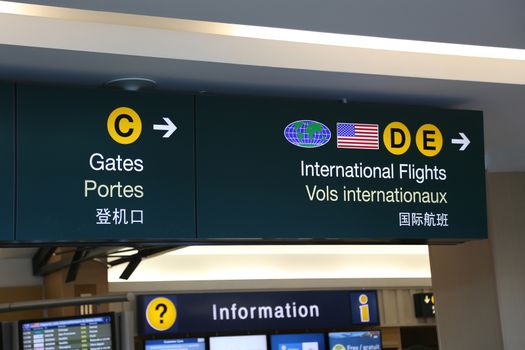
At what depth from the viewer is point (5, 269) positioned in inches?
396

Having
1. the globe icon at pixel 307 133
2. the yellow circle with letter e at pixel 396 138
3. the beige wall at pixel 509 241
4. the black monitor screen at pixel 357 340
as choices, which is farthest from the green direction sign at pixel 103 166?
the black monitor screen at pixel 357 340

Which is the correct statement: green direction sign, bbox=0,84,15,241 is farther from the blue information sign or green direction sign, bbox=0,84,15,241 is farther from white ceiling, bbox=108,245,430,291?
white ceiling, bbox=108,245,430,291

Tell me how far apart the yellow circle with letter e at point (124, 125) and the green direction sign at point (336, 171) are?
26cm

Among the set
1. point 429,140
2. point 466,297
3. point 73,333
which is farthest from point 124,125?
point 466,297

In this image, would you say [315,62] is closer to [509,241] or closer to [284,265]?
[509,241]

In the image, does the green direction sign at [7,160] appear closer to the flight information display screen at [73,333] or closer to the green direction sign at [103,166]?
the green direction sign at [103,166]

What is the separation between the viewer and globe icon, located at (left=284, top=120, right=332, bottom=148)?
3691 millimetres

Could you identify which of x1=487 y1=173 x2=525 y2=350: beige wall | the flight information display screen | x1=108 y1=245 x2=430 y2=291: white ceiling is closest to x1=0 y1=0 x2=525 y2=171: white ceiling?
x1=487 y1=173 x2=525 y2=350: beige wall

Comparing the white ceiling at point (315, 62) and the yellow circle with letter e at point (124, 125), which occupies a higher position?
Result: the white ceiling at point (315, 62)

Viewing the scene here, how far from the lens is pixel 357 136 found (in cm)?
377

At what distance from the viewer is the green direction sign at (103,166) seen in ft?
10.8

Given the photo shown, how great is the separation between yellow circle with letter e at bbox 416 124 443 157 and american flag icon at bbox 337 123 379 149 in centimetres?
21

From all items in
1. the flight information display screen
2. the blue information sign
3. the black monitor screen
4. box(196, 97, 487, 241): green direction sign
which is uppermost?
box(196, 97, 487, 241): green direction sign

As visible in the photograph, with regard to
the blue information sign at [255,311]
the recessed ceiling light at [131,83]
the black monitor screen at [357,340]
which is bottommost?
the black monitor screen at [357,340]
